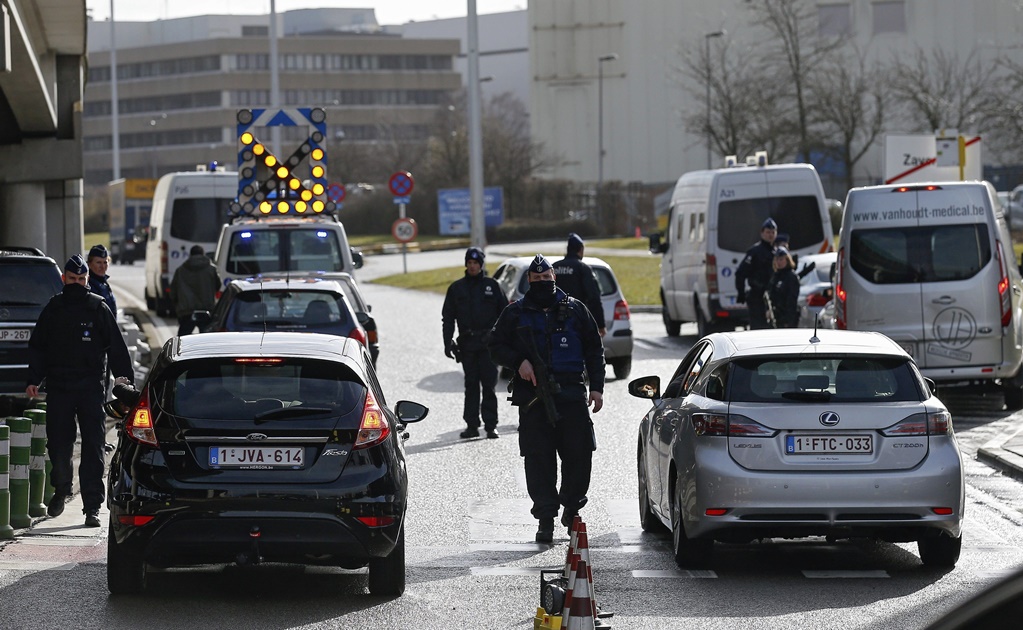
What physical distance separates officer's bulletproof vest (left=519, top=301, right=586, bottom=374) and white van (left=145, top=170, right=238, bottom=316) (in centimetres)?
2194

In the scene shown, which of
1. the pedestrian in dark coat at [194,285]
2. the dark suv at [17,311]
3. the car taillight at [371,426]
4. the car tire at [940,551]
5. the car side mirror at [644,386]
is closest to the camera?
the car taillight at [371,426]

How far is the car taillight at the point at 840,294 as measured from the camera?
1784cm

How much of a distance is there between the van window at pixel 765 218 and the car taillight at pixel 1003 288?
7.17 metres

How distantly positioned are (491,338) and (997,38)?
78.1m

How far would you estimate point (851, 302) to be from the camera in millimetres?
17734

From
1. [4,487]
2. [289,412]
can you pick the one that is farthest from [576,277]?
[289,412]

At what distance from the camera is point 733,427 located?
899 cm

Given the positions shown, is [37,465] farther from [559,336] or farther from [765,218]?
[765,218]

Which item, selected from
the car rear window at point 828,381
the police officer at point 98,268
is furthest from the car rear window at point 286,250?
the car rear window at point 828,381

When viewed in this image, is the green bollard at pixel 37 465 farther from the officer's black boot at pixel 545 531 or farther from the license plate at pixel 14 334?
A: the license plate at pixel 14 334

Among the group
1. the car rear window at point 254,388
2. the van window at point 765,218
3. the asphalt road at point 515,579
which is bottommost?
the asphalt road at point 515,579

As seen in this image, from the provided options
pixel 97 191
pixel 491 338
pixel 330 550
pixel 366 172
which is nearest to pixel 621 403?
pixel 491 338

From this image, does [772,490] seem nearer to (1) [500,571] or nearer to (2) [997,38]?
(1) [500,571]

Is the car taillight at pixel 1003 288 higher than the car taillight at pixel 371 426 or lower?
higher
